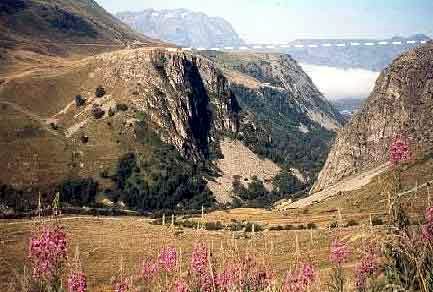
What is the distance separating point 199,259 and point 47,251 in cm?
393

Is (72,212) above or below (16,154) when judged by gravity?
below

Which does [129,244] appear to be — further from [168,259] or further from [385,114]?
[385,114]

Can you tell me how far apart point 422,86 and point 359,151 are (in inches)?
1002

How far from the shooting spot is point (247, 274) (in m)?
15.1

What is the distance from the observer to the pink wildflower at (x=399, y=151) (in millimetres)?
13242

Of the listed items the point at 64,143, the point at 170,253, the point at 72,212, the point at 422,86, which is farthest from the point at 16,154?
the point at 170,253

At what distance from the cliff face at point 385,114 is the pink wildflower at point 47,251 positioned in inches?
5724

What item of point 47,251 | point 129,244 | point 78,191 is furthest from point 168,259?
point 78,191

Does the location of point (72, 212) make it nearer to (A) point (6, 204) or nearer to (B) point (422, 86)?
(A) point (6, 204)

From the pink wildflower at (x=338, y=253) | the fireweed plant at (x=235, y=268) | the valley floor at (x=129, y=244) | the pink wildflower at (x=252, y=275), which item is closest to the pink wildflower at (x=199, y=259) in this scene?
the fireweed plant at (x=235, y=268)

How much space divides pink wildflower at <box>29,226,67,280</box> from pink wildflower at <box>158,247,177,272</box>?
10.4ft

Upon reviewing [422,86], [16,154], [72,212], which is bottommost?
[72,212]

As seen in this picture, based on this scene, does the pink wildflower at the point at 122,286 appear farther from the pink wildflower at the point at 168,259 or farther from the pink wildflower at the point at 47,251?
the pink wildflower at the point at 47,251

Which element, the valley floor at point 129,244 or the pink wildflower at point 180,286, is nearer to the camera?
the pink wildflower at point 180,286
